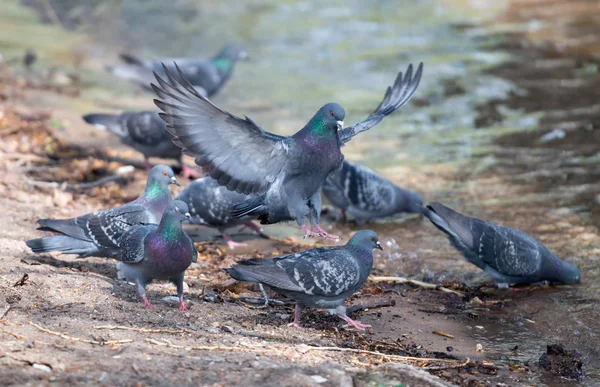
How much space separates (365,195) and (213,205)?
177 cm

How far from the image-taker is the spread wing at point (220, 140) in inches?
203

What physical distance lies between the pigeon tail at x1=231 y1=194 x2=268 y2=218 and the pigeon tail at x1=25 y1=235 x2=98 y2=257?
1.08m

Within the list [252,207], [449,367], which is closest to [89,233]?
[252,207]

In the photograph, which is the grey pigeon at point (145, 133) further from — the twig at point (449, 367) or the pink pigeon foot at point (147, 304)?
the twig at point (449, 367)

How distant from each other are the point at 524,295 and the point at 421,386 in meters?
2.86

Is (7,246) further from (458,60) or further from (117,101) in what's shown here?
(458,60)

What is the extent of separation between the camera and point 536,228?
7.69 meters

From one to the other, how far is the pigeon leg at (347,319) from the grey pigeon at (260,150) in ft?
2.94

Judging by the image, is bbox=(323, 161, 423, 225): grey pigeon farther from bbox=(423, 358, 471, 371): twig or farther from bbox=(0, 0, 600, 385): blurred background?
bbox=(423, 358, 471, 371): twig

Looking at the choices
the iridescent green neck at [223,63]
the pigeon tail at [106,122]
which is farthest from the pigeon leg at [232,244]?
the iridescent green neck at [223,63]

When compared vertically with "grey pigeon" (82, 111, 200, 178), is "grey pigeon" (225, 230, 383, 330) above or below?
below

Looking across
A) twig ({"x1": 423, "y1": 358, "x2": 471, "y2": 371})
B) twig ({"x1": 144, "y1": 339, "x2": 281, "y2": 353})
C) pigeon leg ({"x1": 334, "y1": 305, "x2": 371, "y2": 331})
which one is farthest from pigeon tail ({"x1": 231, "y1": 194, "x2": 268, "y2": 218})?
twig ({"x1": 423, "y1": 358, "x2": 471, "y2": 371})

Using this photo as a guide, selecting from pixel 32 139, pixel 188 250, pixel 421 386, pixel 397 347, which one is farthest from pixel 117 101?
pixel 421 386

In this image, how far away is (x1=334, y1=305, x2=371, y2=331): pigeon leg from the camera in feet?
17.3
